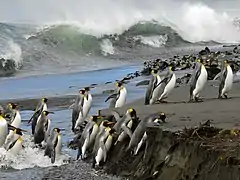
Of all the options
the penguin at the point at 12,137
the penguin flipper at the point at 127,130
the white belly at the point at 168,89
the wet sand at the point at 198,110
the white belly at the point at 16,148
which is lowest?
the white belly at the point at 16,148

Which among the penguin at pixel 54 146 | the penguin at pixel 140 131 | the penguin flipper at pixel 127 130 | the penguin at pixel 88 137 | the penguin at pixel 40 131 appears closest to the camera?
the penguin at pixel 140 131

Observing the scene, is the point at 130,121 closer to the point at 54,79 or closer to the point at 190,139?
the point at 190,139

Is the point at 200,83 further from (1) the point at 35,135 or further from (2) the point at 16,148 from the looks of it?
(2) the point at 16,148

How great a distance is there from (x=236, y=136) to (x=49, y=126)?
231 inches

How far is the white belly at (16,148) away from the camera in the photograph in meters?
11.1

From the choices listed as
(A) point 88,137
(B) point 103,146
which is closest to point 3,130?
(A) point 88,137

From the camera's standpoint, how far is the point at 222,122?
8.48 meters

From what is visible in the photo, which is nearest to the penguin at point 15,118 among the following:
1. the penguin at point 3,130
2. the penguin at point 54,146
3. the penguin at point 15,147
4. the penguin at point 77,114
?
the penguin at point 77,114

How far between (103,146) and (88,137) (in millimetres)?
891

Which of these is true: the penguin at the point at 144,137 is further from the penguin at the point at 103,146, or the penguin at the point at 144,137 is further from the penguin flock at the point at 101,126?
the penguin at the point at 103,146

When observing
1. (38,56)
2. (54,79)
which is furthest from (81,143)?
(38,56)

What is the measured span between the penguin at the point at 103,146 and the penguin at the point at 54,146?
43.6 inches

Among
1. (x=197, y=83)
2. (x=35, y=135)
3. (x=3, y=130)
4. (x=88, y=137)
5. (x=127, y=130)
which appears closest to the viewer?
(x=127, y=130)

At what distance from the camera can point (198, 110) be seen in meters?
10.3
